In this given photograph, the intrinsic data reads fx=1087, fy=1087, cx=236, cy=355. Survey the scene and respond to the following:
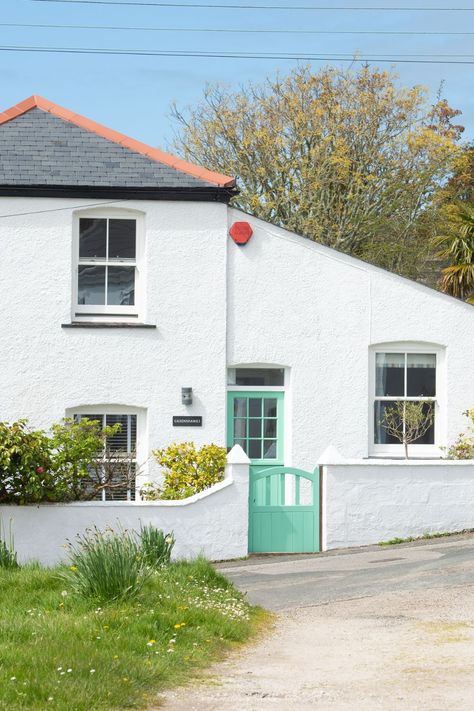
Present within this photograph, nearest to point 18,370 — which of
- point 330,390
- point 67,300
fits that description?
point 67,300

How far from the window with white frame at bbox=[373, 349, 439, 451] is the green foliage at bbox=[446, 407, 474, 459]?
1.53 feet

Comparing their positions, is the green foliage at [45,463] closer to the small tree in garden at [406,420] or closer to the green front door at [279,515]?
the green front door at [279,515]

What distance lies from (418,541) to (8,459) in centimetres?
615

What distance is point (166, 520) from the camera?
15000 mm

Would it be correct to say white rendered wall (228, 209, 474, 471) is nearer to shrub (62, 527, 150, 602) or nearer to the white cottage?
the white cottage

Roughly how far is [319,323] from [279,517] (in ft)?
12.9

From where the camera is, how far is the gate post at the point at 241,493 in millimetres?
15312

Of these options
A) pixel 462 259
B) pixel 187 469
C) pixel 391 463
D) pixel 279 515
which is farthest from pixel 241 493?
pixel 462 259

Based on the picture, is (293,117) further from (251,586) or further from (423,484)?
(251,586)

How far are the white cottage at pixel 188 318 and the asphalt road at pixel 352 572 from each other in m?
3.17

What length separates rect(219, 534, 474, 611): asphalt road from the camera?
475 inches

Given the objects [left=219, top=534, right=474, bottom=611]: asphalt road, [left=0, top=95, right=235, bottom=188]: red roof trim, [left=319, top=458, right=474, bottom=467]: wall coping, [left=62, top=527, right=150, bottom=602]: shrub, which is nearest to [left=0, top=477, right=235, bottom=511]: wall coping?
[left=219, top=534, right=474, bottom=611]: asphalt road

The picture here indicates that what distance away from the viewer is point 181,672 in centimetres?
783

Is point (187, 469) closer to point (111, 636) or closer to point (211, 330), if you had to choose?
point (211, 330)
